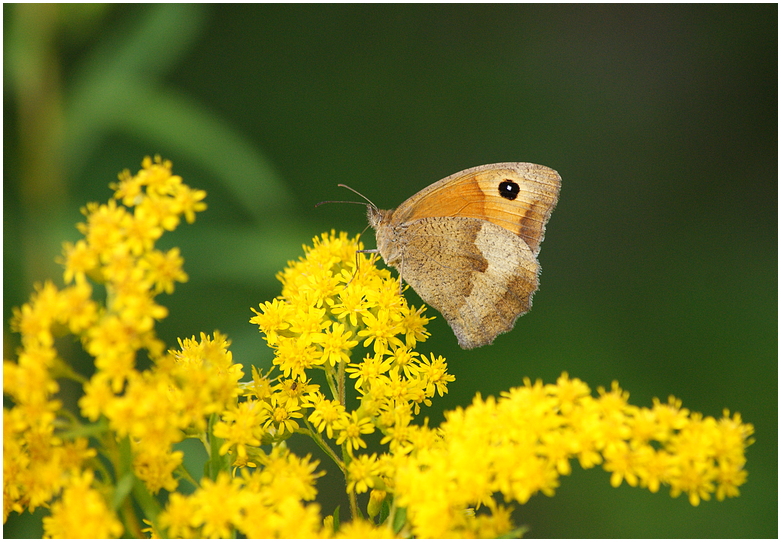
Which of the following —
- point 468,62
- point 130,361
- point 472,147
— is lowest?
point 130,361

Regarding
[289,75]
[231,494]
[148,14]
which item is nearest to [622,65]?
[289,75]

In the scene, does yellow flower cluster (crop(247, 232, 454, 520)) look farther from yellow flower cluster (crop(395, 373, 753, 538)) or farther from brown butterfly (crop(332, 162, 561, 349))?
brown butterfly (crop(332, 162, 561, 349))

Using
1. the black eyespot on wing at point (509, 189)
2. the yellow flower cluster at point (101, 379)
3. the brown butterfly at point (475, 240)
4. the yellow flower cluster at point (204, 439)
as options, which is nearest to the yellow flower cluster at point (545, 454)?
the yellow flower cluster at point (204, 439)

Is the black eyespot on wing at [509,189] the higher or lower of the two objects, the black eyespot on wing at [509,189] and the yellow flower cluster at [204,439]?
the higher

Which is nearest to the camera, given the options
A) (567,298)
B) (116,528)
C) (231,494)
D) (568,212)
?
(116,528)

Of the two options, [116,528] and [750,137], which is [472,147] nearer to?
[750,137]

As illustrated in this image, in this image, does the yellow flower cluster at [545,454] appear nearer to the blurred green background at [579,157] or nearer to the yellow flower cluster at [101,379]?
the yellow flower cluster at [101,379]

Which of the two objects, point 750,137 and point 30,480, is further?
point 750,137

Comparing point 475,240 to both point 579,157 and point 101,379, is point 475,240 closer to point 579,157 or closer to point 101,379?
point 101,379
